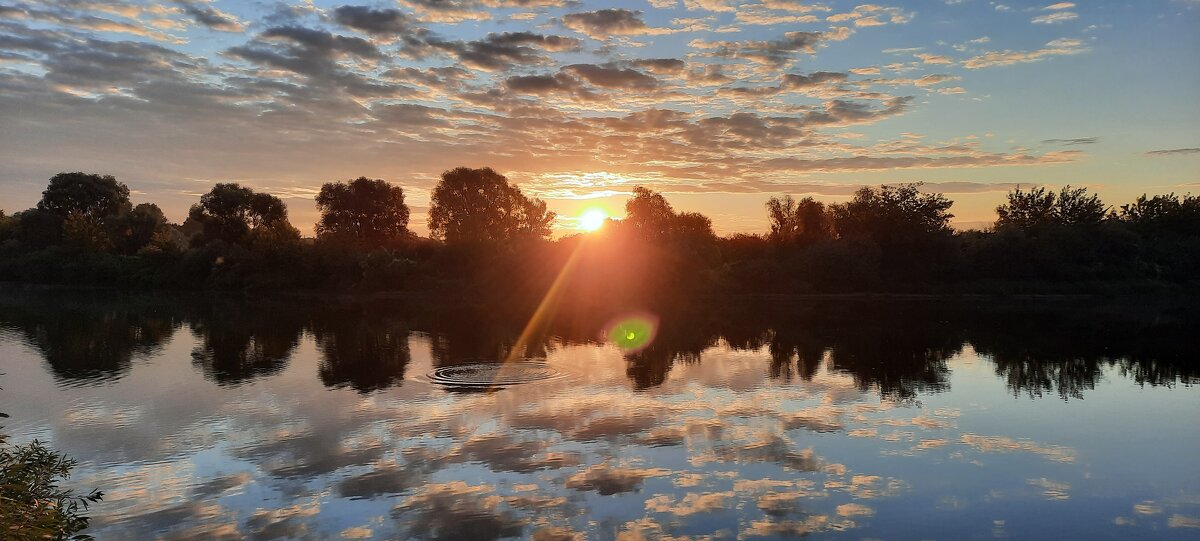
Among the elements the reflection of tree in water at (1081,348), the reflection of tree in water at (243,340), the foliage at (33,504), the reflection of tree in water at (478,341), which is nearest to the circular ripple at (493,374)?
the reflection of tree in water at (478,341)

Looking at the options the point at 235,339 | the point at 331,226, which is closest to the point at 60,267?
the point at 331,226

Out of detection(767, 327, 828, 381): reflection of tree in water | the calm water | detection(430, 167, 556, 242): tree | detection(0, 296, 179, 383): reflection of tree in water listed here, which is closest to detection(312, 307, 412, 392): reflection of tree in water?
the calm water

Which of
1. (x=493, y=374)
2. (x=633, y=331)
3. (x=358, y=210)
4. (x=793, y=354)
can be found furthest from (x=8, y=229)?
(x=793, y=354)

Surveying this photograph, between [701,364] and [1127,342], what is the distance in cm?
2082

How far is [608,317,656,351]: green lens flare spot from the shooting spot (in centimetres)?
3216

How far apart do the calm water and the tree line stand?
2777cm

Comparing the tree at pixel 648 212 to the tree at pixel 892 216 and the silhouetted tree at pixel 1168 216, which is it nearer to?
the tree at pixel 892 216

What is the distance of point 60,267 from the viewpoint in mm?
76062

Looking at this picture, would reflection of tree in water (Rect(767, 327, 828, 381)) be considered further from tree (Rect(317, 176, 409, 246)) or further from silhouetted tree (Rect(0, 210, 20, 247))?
silhouetted tree (Rect(0, 210, 20, 247))

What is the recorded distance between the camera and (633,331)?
123 feet

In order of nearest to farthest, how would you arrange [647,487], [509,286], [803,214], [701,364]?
1. [647,487]
2. [701,364]
3. [509,286]
4. [803,214]

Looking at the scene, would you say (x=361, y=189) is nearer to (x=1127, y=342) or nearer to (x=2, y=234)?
(x=2, y=234)

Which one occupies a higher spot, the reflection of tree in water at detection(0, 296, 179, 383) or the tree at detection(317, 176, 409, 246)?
the tree at detection(317, 176, 409, 246)

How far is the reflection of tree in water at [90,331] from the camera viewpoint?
25.6 metres
